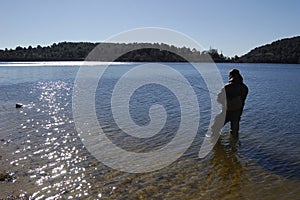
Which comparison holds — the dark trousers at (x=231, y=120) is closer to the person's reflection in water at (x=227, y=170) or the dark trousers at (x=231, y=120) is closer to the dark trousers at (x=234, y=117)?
the dark trousers at (x=234, y=117)

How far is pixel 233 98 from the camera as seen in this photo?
11789 mm

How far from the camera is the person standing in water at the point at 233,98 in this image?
38.2 feet

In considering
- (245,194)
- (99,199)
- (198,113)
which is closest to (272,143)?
(245,194)

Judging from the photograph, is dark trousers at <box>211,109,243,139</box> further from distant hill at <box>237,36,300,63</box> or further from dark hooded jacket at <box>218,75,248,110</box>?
distant hill at <box>237,36,300,63</box>

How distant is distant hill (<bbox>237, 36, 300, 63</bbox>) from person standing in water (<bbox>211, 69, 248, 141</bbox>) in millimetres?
→ 156939

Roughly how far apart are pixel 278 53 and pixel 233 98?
173975 millimetres

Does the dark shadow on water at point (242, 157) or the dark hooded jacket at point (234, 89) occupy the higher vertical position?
the dark hooded jacket at point (234, 89)

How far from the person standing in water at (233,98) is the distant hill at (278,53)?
15694 centimetres

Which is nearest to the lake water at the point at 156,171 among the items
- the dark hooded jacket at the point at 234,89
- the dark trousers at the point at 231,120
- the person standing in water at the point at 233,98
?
the dark trousers at the point at 231,120

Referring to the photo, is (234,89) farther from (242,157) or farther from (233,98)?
(242,157)

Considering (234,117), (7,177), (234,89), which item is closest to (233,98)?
(234,89)

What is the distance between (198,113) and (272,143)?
21.9ft

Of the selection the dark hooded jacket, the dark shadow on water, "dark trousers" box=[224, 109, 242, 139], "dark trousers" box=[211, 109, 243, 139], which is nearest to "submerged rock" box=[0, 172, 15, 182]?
the dark shadow on water

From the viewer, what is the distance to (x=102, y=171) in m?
9.20
